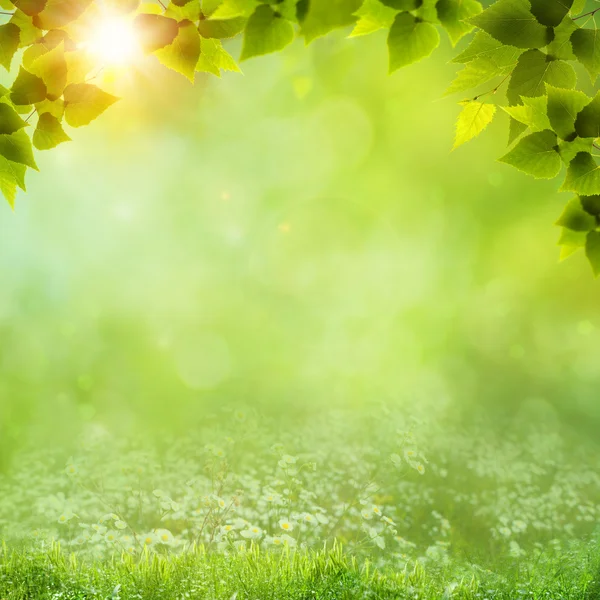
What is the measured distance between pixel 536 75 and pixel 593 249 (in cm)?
30

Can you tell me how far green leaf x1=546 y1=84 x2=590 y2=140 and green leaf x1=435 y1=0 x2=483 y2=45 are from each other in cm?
15

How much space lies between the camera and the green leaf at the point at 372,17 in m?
0.77

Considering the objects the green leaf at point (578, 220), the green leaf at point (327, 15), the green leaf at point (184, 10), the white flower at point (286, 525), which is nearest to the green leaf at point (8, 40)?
the green leaf at point (184, 10)

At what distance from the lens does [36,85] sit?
0.98m

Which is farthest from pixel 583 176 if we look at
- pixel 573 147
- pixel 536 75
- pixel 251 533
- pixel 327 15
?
pixel 251 533

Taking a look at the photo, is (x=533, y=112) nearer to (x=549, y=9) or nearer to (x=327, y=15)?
(x=549, y=9)

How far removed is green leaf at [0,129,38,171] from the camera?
101cm

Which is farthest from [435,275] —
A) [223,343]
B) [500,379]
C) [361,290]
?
[223,343]

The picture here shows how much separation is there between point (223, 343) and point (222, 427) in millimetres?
1358

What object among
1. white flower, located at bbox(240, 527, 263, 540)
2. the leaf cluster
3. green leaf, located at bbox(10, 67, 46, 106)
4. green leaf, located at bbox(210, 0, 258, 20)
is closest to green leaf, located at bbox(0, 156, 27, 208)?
the leaf cluster

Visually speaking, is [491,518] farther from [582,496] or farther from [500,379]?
[500,379]

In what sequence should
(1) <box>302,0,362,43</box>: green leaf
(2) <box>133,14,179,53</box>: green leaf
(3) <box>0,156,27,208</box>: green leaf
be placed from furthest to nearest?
(3) <box>0,156,27,208</box>: green leaf → (2) <box>133,14,179,53</box>: green leaf → (1) <box>302,0,362,43</box>: green leaf

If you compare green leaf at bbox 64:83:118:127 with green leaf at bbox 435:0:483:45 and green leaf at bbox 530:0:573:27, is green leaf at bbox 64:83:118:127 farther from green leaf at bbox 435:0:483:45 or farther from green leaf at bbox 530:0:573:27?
green leaf at bbox 530:0:573:27

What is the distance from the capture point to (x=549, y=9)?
2.72 feet
